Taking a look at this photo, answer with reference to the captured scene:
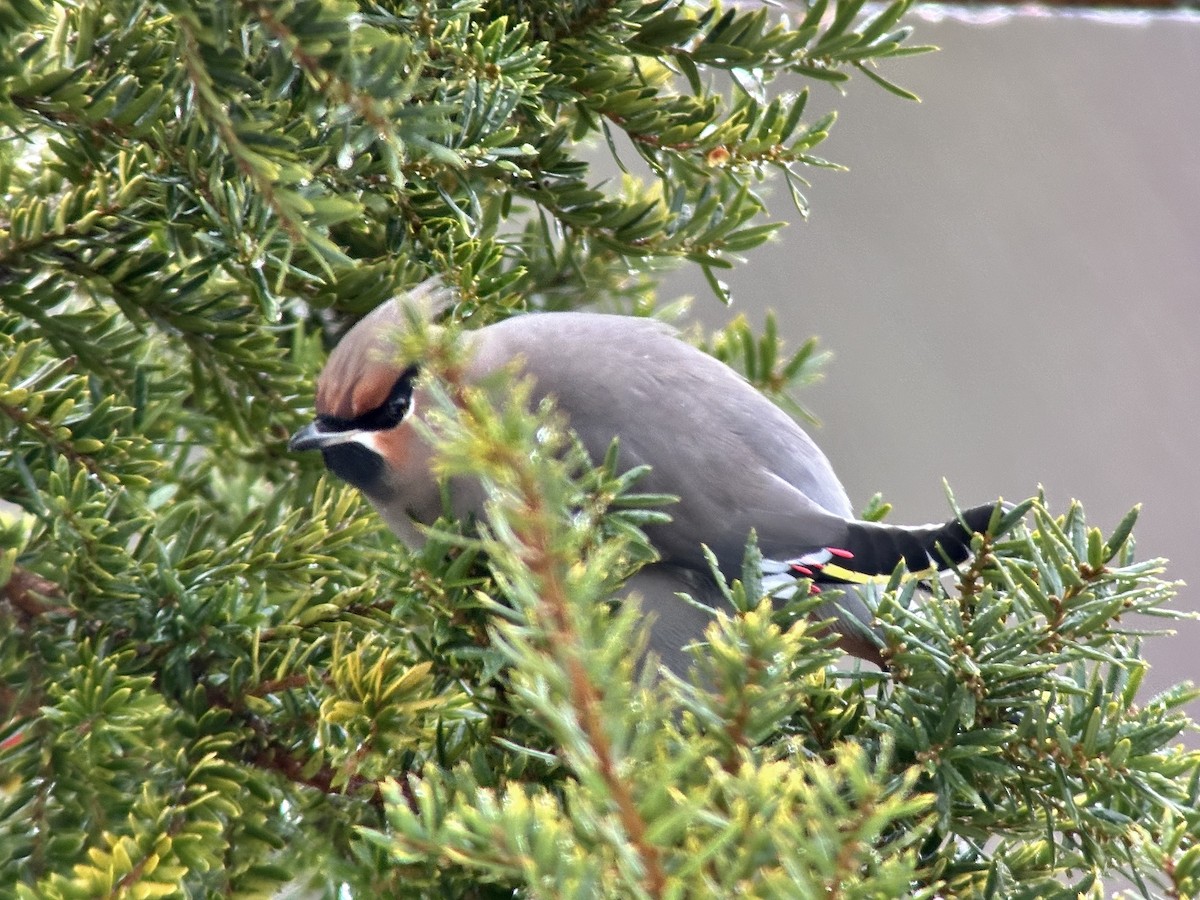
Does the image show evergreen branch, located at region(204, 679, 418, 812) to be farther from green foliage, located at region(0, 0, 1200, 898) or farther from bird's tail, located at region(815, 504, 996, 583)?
bird's tail, located at region(815, 504, 996, 583)

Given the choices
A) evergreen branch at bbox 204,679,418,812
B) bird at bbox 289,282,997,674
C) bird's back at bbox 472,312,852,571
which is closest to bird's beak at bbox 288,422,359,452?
bird at bbox 289,282,997,674

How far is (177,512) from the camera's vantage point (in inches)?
38.4

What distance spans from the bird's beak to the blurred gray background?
283 cm

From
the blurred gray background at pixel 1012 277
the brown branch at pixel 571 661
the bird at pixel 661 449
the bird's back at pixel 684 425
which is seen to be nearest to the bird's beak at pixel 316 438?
the bird at pixel 661 449

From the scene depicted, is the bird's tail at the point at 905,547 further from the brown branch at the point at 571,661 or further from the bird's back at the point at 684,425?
the brown branch at the point at 571,661

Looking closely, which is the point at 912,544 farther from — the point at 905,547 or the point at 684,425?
the point at 684,425

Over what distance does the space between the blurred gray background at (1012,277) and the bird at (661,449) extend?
98.6 inches

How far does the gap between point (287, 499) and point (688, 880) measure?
73cm

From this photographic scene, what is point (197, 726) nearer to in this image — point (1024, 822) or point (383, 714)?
point (383, 714)

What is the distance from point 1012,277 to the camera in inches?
159

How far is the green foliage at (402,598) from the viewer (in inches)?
22.6

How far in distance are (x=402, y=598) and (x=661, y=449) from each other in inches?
20.2

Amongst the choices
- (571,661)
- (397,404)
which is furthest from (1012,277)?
(571,661)

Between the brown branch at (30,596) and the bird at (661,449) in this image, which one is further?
the bird at (661,449)
